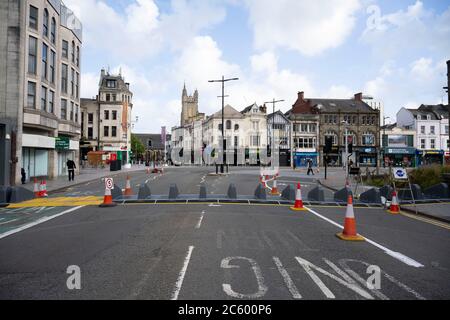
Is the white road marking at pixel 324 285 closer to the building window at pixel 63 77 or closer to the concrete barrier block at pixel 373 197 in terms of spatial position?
the concrete barrier block at pixel 373 197

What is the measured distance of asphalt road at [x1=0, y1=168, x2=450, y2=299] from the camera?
4.39 meters

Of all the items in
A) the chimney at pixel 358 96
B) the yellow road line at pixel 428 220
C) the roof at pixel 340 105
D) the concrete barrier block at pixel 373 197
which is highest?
the chimney at pixel 358 96

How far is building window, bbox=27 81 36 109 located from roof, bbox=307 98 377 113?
53.6 metres

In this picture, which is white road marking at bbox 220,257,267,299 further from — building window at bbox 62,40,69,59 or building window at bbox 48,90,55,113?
building window at bbox 62,40,69,59

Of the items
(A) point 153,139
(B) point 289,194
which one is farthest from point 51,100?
(A) point 153,139

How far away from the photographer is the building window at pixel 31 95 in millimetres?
Result: 23203

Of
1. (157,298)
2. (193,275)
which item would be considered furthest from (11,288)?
(193,275)

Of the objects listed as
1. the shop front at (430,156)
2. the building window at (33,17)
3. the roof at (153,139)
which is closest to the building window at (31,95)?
the building window at (33,17)

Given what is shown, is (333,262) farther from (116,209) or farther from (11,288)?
(116,209)

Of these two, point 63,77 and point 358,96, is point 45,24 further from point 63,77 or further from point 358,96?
point 358,96

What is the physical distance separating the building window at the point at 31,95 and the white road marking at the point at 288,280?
77.6ft

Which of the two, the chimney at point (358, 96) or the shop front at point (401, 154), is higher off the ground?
the chimney at point (358, 96)

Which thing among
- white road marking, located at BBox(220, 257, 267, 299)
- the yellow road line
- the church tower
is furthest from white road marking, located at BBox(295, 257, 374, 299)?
the church tower

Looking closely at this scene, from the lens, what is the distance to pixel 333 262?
5.68m
